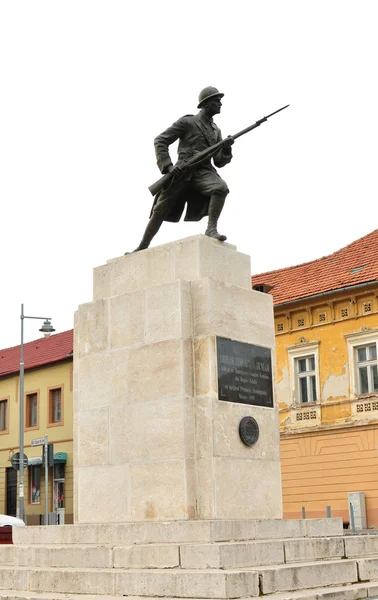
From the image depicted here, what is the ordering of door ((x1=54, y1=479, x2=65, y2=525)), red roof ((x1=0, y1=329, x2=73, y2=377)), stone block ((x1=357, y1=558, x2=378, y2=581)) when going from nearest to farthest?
stone block ((x1=357, y1=558, x2=378, y2=581))
door ((x1=54, y1=479, x2=65, y2=525))
red roof ((x1=0, y1=329, x2=73, y2=377))

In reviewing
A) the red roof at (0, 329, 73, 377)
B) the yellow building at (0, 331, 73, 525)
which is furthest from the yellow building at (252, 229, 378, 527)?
the red roof at (0, 329, 73, 377)

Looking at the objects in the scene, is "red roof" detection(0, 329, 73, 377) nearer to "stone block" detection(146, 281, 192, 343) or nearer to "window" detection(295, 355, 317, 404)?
"window" detection(295, 355, 317, 404)

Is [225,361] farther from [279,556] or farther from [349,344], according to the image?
[349,344]

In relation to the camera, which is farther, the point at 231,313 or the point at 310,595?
the point at 231,313

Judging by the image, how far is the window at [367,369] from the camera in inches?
1056

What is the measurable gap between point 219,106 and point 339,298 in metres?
18.1

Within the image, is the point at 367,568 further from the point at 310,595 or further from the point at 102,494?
the point at 102,494

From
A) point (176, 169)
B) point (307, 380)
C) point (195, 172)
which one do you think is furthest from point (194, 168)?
point (307, 380)

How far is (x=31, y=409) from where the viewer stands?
1623 inches

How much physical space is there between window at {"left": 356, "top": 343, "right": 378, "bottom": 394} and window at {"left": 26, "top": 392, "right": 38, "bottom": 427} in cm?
1798

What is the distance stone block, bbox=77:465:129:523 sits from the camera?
31.7 ft

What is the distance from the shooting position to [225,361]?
9.59 m

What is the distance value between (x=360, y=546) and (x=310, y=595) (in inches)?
82.9

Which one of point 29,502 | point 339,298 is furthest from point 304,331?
point 29,502
